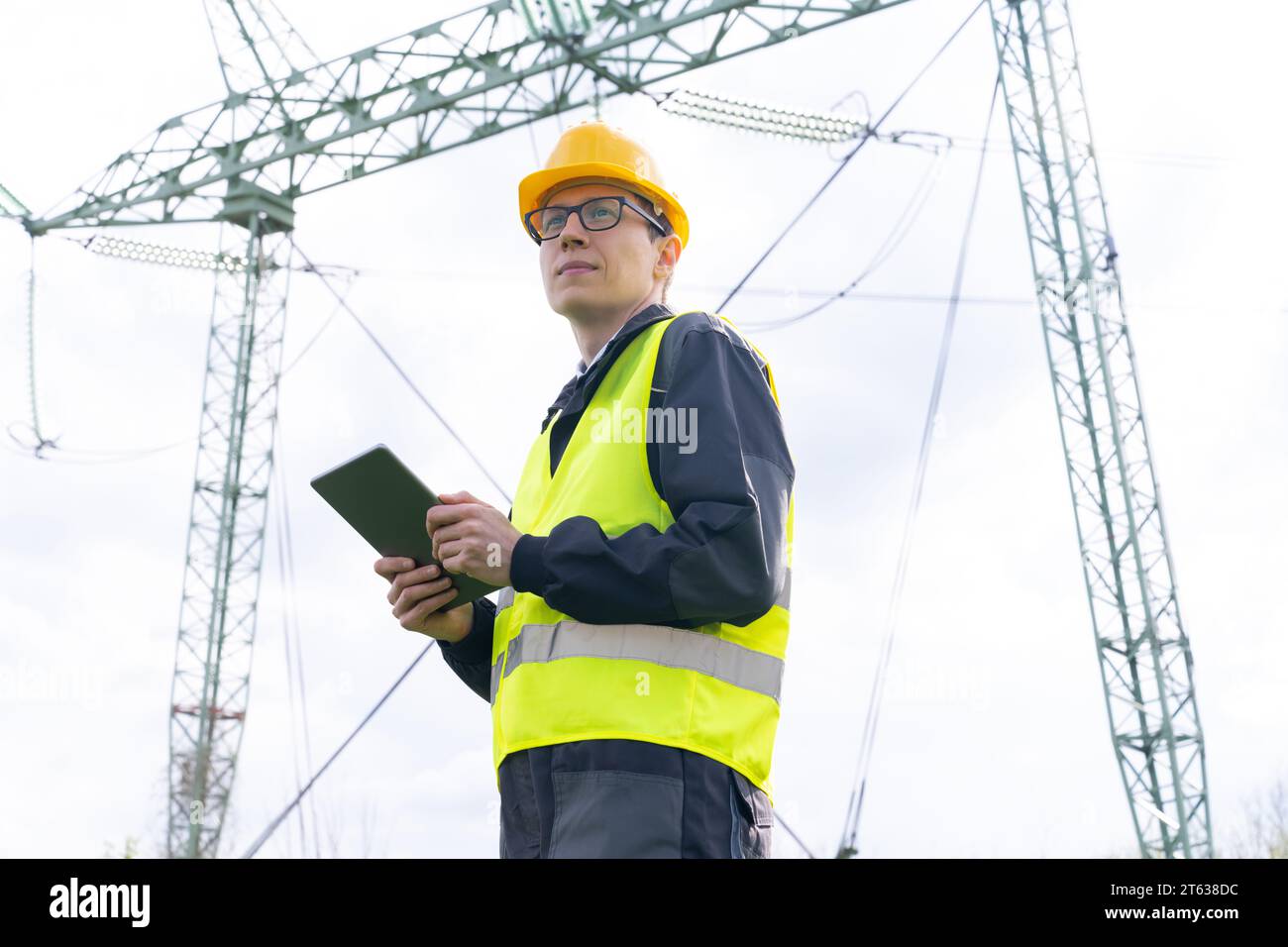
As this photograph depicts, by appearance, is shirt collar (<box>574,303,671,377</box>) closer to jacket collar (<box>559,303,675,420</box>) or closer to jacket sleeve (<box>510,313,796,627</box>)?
jacket collar (<box>559,303,675,420</box>)

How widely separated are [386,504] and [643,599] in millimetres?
560

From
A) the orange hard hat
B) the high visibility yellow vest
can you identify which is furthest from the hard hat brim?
the high visibility yellow vest

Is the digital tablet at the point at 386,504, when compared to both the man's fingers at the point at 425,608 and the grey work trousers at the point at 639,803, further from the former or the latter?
the grey work trousers at the point at 639,803

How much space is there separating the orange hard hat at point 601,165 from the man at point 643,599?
0.40 metres

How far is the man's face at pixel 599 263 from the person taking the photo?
276cm

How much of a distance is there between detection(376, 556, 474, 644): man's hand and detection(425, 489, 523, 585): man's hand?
155 mm

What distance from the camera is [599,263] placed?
2.76m

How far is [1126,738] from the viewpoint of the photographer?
1878 centimetres

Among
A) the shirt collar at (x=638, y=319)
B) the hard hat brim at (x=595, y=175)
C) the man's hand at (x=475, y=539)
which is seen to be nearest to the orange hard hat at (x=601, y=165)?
the hard hat brim at (x=595, y=175)

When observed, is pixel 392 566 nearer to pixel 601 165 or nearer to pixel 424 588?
pixel 424 588

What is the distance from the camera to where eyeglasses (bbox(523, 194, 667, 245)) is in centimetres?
280

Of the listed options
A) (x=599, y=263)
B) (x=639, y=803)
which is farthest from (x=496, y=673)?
(x=599, y=263)
